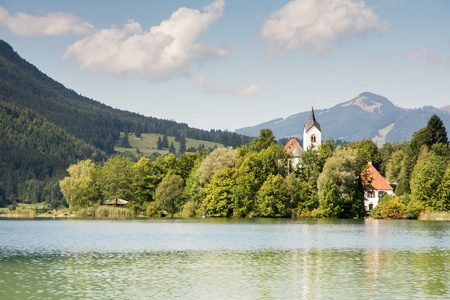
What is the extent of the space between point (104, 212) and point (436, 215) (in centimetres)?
6228

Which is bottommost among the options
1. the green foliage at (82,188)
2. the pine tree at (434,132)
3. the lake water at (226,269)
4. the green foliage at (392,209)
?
the lake water at (226,269)

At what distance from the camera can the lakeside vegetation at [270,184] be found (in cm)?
8688

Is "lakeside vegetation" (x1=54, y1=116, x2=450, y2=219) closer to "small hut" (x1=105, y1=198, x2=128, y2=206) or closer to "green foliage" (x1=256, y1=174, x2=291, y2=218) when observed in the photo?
"green foliage" (x1=256, y1=174, x2=291, y2=218)

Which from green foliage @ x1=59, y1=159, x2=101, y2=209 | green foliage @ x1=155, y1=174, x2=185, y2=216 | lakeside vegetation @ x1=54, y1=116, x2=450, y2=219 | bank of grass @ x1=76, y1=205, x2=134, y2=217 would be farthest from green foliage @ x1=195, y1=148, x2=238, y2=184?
green foliage @ x1=59, y1=159, x2=101, y2=209

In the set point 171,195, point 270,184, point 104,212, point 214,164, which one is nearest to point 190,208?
point 171,195

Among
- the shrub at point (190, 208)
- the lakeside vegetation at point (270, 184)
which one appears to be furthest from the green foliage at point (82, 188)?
the shrub at point (190, 208)

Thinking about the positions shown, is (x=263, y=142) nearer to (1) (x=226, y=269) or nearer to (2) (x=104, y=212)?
(2) (x=104, y=212)

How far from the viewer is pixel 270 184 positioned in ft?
307

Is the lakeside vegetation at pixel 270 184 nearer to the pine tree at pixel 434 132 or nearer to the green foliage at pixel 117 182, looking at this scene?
the pine tree at pixel 434 132

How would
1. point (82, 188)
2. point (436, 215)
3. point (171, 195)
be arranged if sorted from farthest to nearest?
point (82, 188)
point (171, 195)
point (436, 215)

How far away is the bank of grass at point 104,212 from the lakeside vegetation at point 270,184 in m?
1.34

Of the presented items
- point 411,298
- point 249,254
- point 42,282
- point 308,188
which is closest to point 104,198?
point 308,188

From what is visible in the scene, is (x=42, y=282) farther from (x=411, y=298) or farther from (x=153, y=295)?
(x=411, y=298)

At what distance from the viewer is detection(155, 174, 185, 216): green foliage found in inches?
4038
